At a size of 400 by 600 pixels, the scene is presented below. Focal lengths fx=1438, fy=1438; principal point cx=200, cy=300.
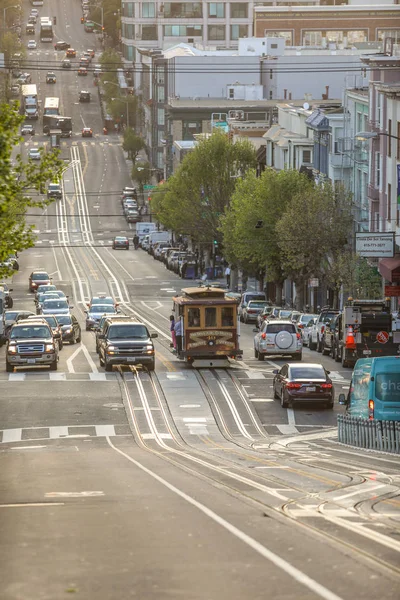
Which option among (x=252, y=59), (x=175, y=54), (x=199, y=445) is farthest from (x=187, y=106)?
(x=199, y=445)

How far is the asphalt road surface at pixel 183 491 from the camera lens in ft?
48.3

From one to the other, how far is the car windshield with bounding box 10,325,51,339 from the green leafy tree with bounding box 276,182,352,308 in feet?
89.8

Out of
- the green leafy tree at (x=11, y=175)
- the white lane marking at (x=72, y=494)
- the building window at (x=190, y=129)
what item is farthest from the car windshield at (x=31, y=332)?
the building window at (x=190, y=129)

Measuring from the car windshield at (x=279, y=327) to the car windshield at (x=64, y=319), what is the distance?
12.2 meters

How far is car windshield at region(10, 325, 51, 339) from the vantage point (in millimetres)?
52406

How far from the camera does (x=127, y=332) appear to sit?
51156 millimetres

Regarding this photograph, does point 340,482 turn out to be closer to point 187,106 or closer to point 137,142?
point 187,106

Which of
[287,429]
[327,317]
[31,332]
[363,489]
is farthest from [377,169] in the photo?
[363,489]

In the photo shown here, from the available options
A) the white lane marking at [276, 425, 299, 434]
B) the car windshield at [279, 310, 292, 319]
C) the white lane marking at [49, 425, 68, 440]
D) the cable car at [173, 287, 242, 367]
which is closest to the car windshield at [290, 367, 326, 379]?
the white lane marking at [276, 425, 299, 434]

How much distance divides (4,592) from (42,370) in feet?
127

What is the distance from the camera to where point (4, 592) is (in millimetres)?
14180

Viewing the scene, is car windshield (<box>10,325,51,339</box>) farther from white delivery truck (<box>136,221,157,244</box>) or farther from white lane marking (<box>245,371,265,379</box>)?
white delivery truck (<box>136,221,157,244</box>)

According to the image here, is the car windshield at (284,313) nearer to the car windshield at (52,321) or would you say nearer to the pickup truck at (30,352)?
the car windshield at (52,321)

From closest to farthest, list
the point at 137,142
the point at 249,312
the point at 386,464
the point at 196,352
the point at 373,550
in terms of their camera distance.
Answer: the point at 373,550 < the point at 386,464 < the point at 196,352 < the point at 249,312 < the point at 137,142
